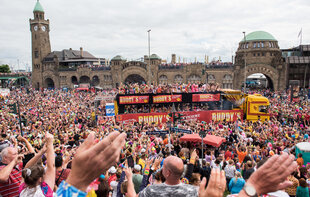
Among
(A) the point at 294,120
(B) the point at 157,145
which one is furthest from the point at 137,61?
(B) the point at 157,145

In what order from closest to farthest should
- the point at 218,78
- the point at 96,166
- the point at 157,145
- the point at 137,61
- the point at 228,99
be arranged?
1. the point at 96,166
2. the point at 157,145
3. the point at 228,99
4. the point at 218,78
5. the point at 137,61

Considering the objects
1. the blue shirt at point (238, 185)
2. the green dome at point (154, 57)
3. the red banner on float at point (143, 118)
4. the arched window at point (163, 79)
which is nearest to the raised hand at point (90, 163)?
the blue shirt at point (238, 185)

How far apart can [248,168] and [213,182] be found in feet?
19.9

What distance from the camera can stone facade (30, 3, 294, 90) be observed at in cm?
4531

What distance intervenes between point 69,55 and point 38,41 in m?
9.39

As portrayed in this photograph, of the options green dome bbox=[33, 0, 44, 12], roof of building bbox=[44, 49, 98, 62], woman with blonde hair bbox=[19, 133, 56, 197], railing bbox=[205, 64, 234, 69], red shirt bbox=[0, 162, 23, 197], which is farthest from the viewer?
roof of building bbox=[44, 49, 98, 62]

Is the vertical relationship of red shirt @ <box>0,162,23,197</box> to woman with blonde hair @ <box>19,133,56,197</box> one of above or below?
below

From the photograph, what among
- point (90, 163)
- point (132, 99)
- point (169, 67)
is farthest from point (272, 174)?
point (169, 67)

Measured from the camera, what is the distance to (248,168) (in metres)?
7.26

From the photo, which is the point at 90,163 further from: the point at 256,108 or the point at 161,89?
the point at 161,89

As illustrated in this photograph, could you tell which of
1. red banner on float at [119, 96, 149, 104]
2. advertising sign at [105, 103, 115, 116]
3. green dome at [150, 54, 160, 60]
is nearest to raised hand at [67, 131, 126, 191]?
advertising sign at [105, 103, 115, 116]

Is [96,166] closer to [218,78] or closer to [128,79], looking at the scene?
[218,78]

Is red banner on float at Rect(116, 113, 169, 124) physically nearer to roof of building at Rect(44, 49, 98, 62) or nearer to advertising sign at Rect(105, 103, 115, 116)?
advertising sign at Rect(105, 103, 115, 116)

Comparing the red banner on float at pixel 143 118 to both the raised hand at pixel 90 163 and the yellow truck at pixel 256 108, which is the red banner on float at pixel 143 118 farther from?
the raised hand at pixel 90 163
